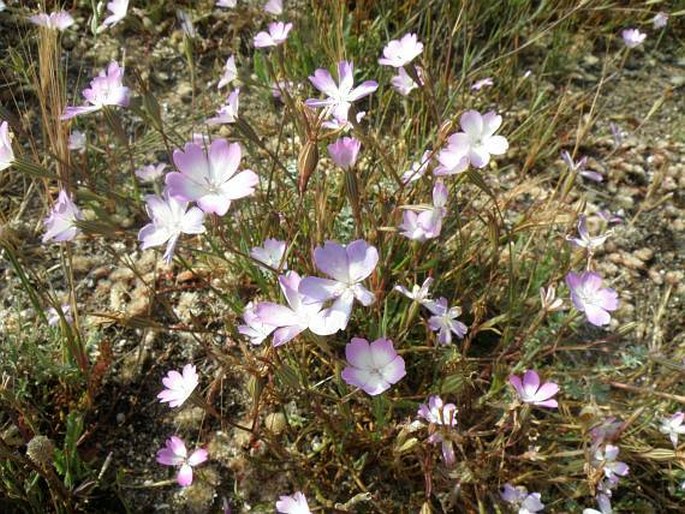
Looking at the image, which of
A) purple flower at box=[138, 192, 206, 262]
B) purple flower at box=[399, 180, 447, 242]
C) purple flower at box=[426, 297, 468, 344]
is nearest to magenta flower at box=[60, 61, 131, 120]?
purple flower at box=[138, 192, 206, 262]

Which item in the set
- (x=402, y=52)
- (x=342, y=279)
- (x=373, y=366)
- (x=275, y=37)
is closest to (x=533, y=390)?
(x=373, y=366)

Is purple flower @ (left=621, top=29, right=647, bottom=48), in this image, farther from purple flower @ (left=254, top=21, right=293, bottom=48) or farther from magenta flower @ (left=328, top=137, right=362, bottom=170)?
magenta flower @ (left=328, top=137, right=362, bottom=170)

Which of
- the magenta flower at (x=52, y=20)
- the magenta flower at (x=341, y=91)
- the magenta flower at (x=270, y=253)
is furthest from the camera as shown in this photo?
the magenta flower at (x=52, y=20)

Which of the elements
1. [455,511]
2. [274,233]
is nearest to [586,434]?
[455,511]

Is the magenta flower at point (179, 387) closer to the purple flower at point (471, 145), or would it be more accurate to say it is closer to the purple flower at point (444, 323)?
the purple flower at point (444, 323)

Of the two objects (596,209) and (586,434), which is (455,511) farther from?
(596,209)

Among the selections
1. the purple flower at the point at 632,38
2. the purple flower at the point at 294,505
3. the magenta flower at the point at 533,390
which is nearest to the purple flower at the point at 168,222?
the purple flower at the point at 294,505
